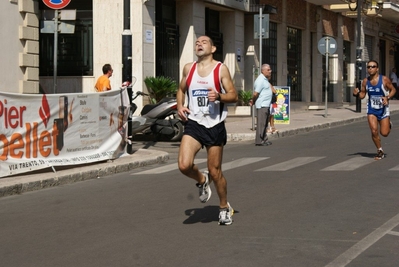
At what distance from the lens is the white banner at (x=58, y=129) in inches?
476

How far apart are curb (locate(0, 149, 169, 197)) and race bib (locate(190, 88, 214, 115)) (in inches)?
156

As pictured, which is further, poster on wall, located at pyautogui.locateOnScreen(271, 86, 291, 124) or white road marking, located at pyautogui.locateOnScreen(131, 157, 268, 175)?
poster on wall, located at pyautogui.locateOnScreen(271, 86, 291, 124)

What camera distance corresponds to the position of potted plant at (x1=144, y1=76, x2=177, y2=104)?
23391mm

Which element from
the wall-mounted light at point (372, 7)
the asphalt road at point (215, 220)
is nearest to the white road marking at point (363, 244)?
the asphalt road at point (215, 220)

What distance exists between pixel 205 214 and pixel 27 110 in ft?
14.9

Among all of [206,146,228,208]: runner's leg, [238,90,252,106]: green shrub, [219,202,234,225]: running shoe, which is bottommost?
[219,202,234,225]: running shoe

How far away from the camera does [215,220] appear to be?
8539 mm

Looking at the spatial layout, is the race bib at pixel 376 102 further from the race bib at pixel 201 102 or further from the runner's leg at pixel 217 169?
the race bib at pixel 201 102

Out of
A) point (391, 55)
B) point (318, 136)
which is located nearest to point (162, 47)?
point (318, 136)

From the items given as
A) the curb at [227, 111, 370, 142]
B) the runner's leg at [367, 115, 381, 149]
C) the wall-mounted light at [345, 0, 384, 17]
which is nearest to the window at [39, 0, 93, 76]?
the curb at [227, 111, 370, 142]

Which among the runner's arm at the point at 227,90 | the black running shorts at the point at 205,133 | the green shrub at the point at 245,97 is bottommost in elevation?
the black running shorts at the point at 205,133

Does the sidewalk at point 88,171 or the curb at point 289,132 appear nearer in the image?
the sidewalk at point 88,171

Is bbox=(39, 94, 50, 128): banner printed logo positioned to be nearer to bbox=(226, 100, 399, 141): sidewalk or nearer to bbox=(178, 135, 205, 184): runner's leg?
bbox=(178, 135, 205, 184): runner's leg

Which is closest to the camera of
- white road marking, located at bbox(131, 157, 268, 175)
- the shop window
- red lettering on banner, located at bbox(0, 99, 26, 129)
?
red lettering on banner, located at bbox(0, 99, 26, 129)
